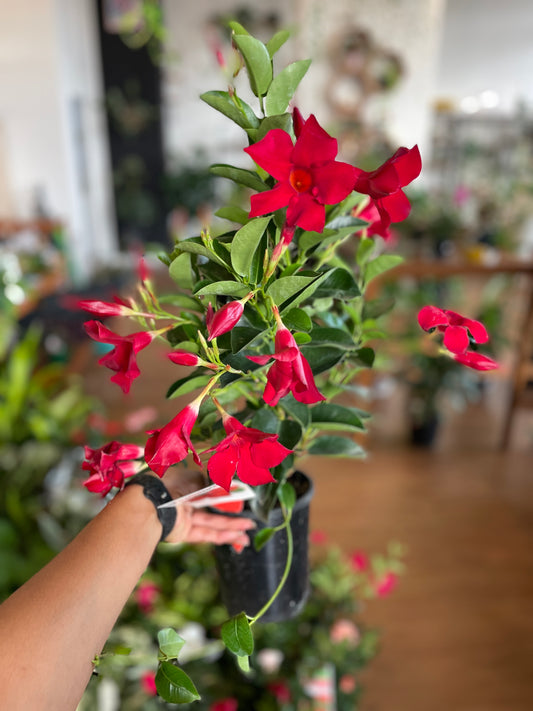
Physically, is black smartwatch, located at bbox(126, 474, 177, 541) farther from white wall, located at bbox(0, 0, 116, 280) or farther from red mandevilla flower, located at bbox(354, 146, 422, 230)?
white wall, located at bbox(0, 0, 116, 280)

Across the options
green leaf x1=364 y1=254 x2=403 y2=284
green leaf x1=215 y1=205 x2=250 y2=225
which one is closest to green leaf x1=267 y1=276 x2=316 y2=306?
green leaf x1=215 y1=205 x2=250 y2=225

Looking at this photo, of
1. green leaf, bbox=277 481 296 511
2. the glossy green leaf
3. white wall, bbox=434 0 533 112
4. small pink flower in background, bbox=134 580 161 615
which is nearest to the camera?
the glossy green leaf

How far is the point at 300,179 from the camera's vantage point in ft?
1.43

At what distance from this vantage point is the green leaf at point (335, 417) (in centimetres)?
64

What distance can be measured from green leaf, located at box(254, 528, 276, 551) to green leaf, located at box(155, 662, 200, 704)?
0.68 ft

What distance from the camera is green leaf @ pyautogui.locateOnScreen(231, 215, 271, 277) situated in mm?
454

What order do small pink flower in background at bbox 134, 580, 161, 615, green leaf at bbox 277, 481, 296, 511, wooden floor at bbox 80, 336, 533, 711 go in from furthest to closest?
wooden floor at bbox 80, 336, 533, 711, small pink flower in background at bbox 134, 580, 161, 615, green leaf at bbox 277, 481, 296, 511

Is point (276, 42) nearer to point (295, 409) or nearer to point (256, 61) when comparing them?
point (256, 61)

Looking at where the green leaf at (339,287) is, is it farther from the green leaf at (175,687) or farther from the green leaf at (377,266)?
the green leaf at (175,687)

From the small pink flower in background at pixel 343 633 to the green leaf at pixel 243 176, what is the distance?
4.41ft

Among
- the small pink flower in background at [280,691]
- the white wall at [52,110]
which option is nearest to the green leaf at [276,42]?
the small pink flower in background at [280,691]

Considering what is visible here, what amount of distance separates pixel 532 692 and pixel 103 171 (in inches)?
265

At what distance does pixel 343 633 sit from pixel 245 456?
1246mm

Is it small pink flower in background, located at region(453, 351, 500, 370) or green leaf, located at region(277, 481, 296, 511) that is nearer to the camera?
small pink flower in background, located at region(453, 351, 500, 370)
